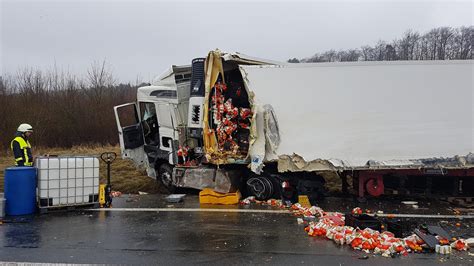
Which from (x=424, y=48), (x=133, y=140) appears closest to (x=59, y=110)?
(x=133, y=140)

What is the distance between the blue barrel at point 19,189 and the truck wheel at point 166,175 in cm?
334

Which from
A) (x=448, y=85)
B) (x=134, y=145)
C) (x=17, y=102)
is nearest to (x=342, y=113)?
(x=448, y=85)

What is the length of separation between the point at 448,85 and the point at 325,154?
297 centimetres

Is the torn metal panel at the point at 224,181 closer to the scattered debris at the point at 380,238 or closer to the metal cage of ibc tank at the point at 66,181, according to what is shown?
the metal cage of ibc tank at the point at 66,181

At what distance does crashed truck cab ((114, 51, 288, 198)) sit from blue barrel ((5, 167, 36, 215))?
3.21 meters

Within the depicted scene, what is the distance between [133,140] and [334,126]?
5.61 metres

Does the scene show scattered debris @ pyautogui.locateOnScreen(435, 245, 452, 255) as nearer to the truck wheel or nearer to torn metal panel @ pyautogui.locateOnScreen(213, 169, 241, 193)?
torn metal panel @ pyautogui.locateOnScreen(213, 169, 241, 193)

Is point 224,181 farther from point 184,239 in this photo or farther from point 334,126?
point 184,239

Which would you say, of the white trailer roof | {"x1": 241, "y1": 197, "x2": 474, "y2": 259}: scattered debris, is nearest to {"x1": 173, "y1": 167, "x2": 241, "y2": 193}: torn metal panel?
the white trailer roof

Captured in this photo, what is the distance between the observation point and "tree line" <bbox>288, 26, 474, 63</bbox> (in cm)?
3478

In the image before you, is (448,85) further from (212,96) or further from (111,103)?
(111,103)

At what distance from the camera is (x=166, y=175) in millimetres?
11109

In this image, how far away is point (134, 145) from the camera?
38.2 feet

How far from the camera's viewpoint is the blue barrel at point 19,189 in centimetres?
852
